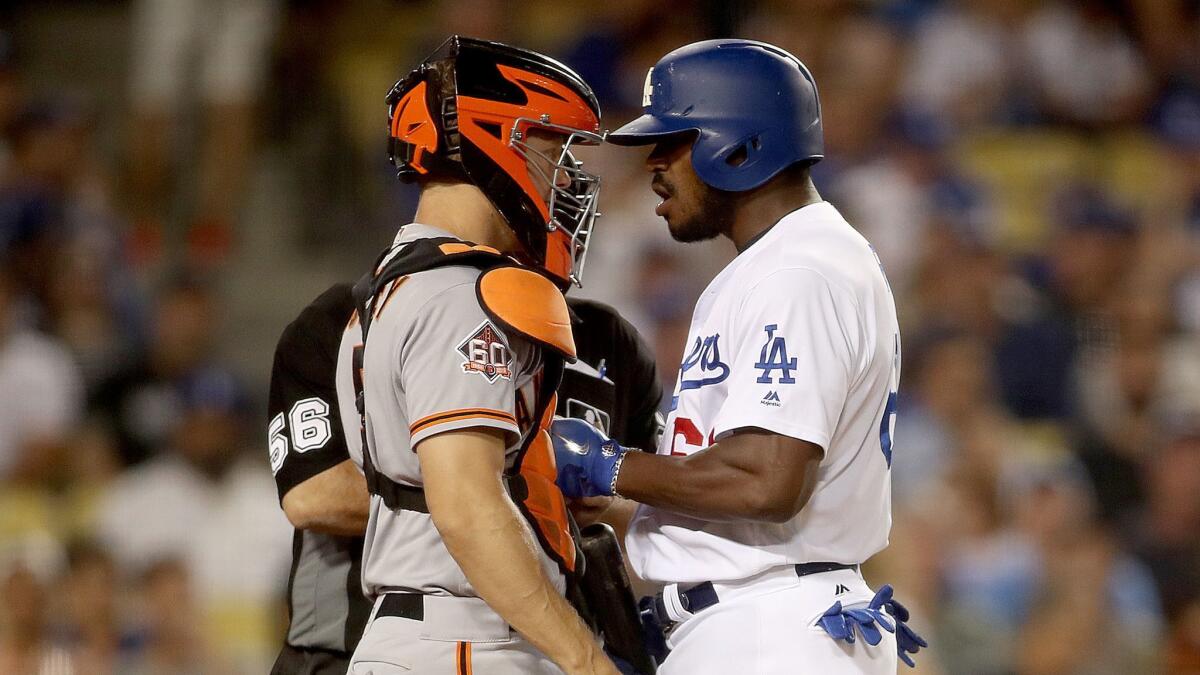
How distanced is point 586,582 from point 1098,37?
6502 millimetres

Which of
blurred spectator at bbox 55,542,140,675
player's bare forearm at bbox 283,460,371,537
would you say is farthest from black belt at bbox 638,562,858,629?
blurred spectator at bbox 55,542,140,675

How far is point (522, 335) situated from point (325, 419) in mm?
845

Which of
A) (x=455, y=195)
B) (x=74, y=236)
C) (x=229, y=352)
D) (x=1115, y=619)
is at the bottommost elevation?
(x=1115, y=619)

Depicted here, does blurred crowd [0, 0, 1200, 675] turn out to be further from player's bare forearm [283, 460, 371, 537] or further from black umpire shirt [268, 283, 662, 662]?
player's bare forearm [283, 460, 371, 537]

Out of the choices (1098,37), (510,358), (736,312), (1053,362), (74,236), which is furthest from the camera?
(1098,37)

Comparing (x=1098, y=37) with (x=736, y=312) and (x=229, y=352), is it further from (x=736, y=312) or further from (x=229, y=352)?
(x=736, y=312)

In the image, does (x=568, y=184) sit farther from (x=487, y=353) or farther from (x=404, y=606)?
(x=404, y=606)

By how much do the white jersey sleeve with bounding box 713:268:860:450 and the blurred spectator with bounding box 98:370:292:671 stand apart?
390 cm

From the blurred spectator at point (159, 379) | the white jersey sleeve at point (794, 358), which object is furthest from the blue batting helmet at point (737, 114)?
the blurred spectator at point (159, 379)

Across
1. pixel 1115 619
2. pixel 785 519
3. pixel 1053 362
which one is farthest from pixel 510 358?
pixel 1053 362

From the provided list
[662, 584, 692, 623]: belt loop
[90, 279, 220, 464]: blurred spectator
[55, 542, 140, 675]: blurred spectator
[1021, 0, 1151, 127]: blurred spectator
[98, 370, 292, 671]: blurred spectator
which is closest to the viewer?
[662, 584, 692, 623]: belt loop

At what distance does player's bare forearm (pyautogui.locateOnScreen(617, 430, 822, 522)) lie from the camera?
2730 millimetres

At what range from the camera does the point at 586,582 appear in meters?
3.02

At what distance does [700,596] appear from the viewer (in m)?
2.98
